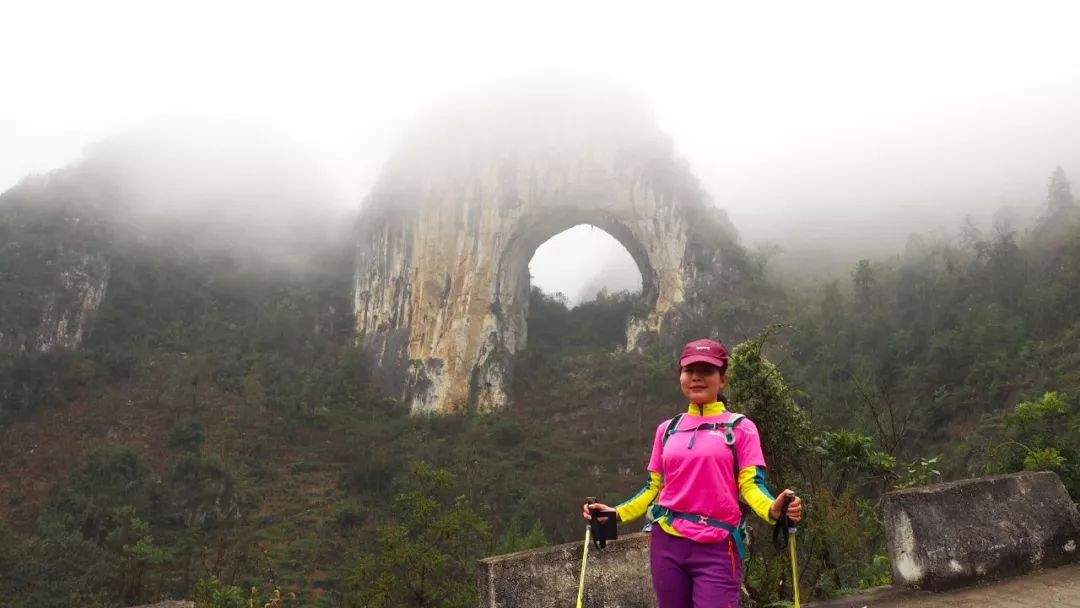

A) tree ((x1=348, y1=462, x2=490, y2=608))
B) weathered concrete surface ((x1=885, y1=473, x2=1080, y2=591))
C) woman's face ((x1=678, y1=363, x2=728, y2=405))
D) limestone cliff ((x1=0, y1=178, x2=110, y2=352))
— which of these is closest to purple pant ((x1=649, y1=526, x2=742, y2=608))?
woman's face ((x1=678, y1=363, x2=728, y2=405))

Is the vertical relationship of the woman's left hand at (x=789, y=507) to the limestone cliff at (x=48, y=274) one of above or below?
below

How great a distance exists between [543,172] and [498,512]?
22432mm

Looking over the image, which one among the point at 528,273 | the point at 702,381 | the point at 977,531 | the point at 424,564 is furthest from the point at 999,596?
the point at 528,273

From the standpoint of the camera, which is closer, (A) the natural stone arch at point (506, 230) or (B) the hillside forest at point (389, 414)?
(B) the hillside forest at point (389, 414)

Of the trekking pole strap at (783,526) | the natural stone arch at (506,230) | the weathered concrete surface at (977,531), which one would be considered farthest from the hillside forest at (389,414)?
the natural stone arch at (506,230)

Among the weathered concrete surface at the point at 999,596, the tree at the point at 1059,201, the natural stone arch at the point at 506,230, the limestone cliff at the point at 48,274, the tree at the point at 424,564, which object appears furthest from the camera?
the natural stone arch at the point at 506,230

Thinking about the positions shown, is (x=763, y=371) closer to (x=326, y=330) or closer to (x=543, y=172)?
(x=543, y=172)

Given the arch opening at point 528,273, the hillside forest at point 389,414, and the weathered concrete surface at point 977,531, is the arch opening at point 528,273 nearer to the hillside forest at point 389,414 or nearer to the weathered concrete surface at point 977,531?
the hillside forest at point 389,414

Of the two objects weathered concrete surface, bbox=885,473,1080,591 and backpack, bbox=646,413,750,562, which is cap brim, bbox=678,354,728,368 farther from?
weathered concrete surface, bbox=885,473,1080,591

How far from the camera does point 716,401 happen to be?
75.6 inches

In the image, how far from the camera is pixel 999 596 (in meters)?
2.62

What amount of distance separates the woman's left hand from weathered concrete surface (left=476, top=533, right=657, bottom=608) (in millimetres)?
1155

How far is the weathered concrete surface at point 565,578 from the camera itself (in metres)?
2.64

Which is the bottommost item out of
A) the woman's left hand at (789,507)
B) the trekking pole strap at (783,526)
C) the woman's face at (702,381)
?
the trekking pole strap at (783,526)
